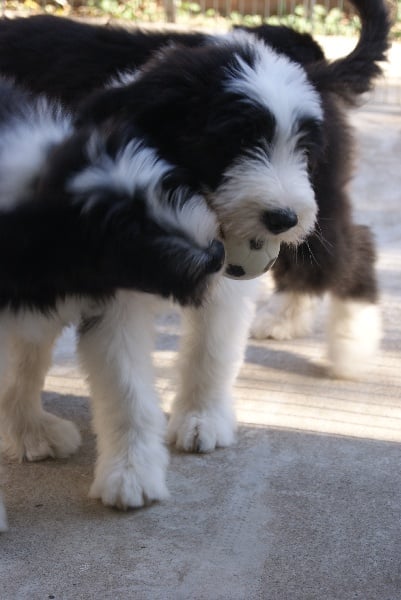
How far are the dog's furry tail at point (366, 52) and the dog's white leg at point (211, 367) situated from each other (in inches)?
38.8

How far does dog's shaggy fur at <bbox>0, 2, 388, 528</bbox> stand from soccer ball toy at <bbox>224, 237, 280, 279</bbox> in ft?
0.17

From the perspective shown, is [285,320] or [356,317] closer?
[356,317]

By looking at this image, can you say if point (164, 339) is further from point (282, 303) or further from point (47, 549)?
point (47, 549)

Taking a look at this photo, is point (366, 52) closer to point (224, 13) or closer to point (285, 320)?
point (285, 320)

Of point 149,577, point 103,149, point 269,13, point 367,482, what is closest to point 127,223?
point 103,149

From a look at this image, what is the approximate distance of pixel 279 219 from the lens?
9.28 feet

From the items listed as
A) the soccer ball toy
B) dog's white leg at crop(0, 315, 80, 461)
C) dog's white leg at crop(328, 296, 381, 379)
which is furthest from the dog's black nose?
dog's white leg at crop(328, 296, 381, 379)

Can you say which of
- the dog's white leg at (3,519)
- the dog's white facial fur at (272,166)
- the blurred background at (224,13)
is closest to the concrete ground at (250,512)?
the dog's white leg at (3,519)

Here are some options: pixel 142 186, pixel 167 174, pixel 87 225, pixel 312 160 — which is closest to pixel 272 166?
pixel 312 160

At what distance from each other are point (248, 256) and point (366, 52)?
137cm

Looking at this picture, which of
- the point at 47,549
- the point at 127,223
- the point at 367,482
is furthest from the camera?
the point at 367,482

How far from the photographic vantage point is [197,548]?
2854 millimetres

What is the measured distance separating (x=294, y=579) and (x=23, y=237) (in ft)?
3.95

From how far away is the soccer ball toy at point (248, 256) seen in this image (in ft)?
9.72
